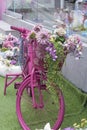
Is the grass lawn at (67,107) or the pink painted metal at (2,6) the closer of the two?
the grass lawn at (67,107)

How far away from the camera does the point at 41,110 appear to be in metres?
3.19

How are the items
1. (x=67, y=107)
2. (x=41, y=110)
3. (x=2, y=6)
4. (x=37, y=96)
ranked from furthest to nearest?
(x=2, y=6)
(x=67, y=107)
(x=41, y=110)
(x=37, y=96)

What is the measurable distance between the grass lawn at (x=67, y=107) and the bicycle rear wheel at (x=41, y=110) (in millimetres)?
94

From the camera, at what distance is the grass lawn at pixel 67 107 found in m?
3.11

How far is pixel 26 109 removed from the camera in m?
3.36

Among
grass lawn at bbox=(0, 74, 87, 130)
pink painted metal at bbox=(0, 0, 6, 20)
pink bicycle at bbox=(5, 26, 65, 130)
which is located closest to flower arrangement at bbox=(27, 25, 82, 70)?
pink bicycle at bbox=(5, 26, 65, 130)

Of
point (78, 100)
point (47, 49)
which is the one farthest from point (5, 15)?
point (47, 49)

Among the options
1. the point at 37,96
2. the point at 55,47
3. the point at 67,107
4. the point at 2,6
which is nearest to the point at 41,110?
the point at 37,96

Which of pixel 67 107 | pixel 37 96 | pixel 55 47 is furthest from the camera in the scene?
pixel 67 107

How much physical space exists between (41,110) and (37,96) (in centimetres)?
34

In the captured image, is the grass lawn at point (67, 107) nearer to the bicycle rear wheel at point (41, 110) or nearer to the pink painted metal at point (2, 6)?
the bicycle rear wheel at point (41, 110)

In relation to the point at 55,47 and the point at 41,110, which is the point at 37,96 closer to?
the point at 41,110

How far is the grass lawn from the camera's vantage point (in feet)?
10.2

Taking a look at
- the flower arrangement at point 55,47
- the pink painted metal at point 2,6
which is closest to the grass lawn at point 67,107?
the flower arrangement at point 55,47
